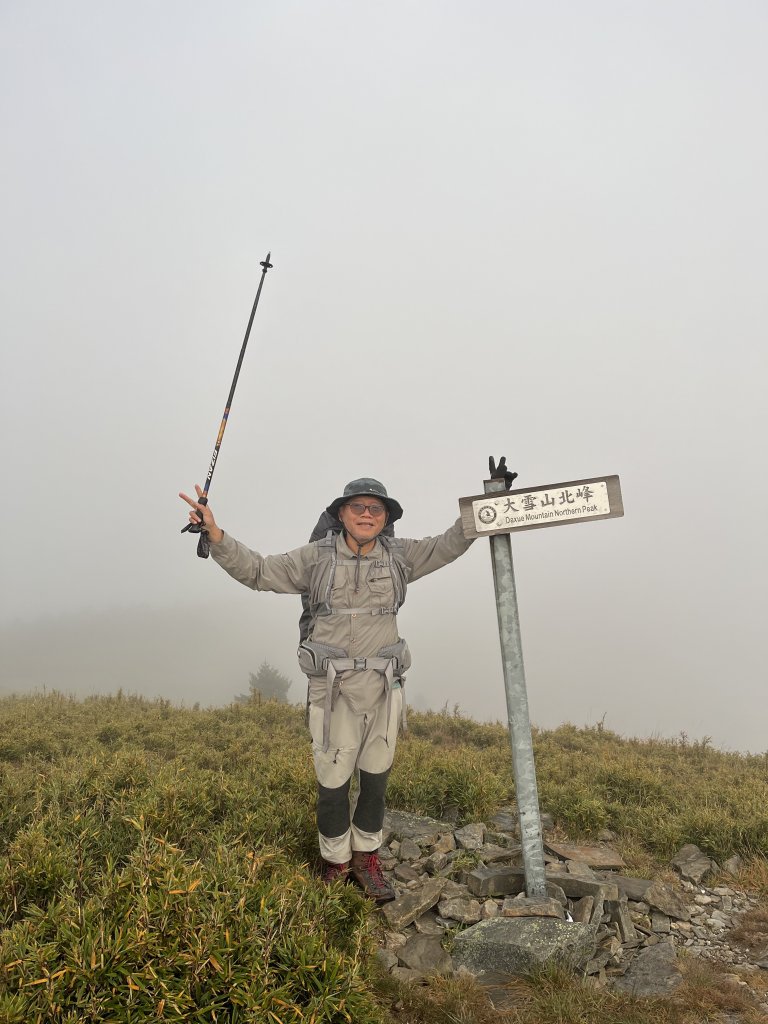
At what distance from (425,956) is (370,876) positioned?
90 centimetres

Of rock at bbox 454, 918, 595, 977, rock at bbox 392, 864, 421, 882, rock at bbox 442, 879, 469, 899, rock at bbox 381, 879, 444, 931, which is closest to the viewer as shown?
rock at bbox 454, 918, 595, 977

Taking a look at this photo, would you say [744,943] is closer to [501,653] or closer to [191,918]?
[501,653]

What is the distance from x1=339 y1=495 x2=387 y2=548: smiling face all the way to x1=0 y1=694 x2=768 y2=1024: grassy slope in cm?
Result: 260

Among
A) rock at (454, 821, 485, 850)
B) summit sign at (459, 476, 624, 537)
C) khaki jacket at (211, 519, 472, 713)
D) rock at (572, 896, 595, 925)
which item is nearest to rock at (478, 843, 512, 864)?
rock at (454, 821, 485, 850)

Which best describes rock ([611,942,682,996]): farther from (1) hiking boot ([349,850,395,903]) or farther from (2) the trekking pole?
(2) the trekking pole

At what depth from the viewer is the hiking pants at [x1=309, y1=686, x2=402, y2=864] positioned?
535 centimetres

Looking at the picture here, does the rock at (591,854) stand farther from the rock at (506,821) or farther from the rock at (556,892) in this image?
the rock at (556,892)

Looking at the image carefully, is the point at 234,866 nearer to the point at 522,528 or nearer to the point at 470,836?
the point at 470,836

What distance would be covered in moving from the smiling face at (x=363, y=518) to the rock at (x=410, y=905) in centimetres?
305

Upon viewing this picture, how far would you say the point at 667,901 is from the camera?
5570 millimetres

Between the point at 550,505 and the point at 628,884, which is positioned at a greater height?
the point at 550,505

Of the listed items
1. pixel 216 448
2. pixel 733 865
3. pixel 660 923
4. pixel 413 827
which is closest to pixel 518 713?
pixel 660 923

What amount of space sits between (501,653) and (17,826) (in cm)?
496

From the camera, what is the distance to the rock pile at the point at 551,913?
4.60m
